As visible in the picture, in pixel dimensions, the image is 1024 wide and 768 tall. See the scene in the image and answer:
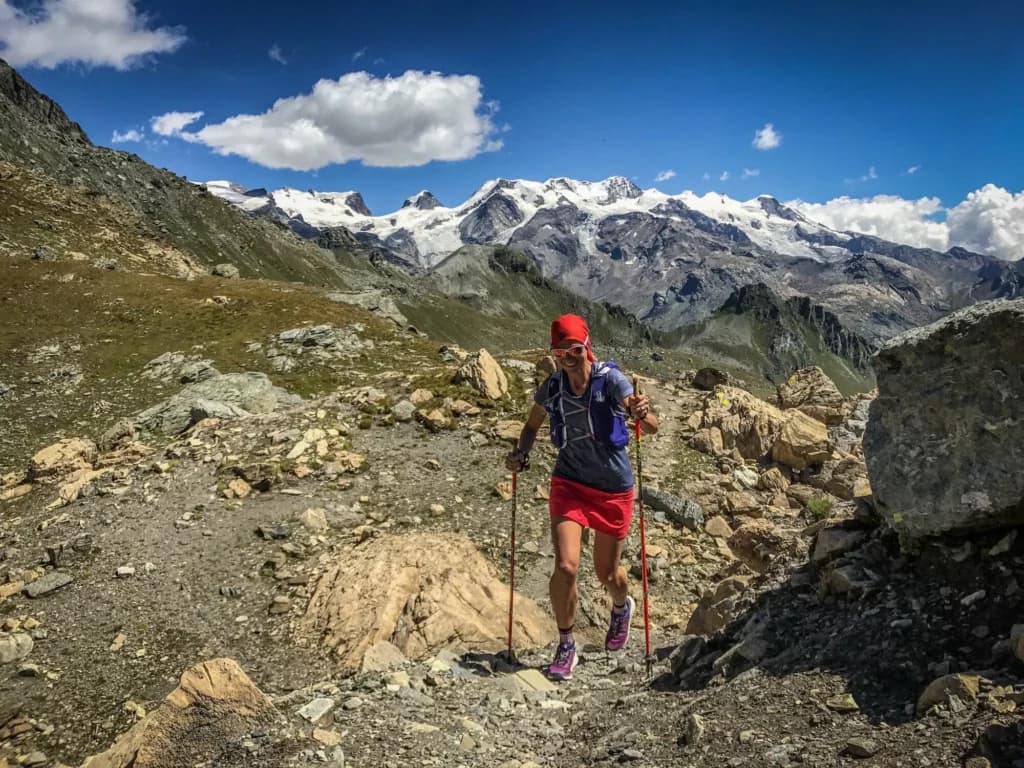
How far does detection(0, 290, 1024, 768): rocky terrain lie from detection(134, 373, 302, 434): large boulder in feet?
0.46

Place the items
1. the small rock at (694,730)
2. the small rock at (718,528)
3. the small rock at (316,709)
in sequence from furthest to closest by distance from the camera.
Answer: the small rock at (718,528) → the small rock at (316,709) → the small rock at (694,730)

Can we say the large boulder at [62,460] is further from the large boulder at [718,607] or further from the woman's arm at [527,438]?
the large boulder at [718,607]

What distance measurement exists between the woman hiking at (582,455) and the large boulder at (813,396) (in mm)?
16440

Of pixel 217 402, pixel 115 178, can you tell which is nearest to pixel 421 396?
pixel 217 402

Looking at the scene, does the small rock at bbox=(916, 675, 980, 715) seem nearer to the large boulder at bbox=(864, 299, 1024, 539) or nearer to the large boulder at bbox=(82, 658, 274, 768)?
the large boulder at bbox=(864, 299, 1024, 539)

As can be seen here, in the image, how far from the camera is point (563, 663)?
7.95 meters

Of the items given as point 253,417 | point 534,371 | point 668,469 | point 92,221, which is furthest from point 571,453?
point 92,221

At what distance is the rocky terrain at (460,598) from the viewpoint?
17.7ft

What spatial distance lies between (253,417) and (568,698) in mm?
14773

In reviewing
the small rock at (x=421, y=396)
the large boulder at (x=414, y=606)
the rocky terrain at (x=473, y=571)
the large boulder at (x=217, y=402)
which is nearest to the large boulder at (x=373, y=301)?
the rocky terrain at (x=473, y=571)

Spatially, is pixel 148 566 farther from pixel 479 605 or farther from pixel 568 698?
pixel 568 698

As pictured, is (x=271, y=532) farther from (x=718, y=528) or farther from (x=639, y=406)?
(x=718, y=528)

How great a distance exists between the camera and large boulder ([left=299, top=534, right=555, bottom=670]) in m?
9.35

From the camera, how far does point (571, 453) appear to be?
7.83 meters
